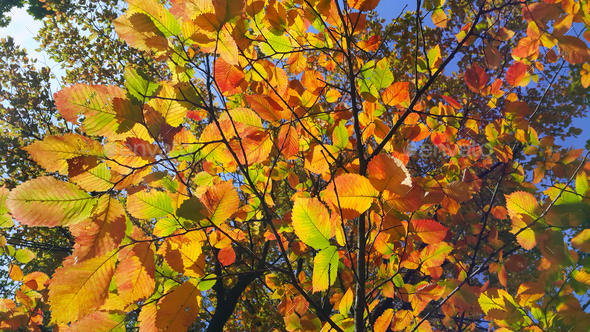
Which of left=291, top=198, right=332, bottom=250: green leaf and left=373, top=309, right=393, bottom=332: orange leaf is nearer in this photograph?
left=291, top=198, right=332, bottom=250: green leaf

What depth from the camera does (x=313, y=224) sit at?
0.87 meters

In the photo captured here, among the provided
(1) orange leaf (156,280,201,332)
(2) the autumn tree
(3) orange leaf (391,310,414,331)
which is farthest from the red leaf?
(1) orange leaf (156,280,201,332)

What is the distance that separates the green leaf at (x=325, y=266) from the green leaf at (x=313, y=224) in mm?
35

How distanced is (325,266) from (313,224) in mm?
165

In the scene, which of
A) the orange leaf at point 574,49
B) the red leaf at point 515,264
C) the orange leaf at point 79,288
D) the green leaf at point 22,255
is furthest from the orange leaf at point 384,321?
the green leaf at point 22,255

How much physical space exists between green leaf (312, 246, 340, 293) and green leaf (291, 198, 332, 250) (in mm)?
35

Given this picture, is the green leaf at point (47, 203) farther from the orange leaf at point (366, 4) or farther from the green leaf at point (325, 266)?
the orange leaf at point (366, 4)

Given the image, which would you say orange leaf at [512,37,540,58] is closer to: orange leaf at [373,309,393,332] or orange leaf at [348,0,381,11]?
orange leaf at [348,0,381,11]

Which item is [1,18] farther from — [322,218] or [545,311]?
[545,311]

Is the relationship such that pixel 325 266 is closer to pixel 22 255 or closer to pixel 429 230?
pixel 429 230

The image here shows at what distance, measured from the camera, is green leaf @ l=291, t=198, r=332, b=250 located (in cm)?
86

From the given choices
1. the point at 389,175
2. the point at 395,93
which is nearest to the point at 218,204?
the point at 389,175

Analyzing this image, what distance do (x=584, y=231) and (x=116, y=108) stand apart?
1.92 metres

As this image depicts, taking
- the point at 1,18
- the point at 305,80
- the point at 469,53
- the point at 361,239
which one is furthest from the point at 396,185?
the point at 1,18
